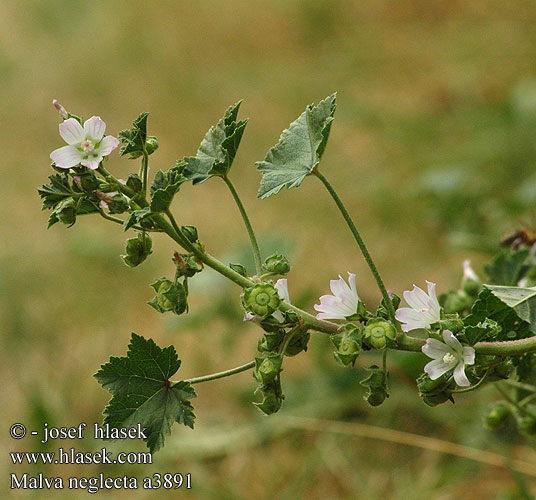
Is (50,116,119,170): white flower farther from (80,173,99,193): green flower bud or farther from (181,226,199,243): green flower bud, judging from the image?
(181,226,199,243): green flower bud

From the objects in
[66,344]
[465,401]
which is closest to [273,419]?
[465,401]

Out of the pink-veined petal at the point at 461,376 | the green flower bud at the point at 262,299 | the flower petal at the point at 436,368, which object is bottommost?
the pink-veined petal at the point at 461,376

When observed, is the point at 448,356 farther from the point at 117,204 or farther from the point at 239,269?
the point at 117,204

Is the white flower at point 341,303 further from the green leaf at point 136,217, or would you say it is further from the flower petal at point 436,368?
the green leaf at point 136,217

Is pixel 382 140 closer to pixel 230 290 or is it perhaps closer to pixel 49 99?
pixel 230 290

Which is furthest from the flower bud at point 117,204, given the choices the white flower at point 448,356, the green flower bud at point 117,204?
the white flower at point 448,356

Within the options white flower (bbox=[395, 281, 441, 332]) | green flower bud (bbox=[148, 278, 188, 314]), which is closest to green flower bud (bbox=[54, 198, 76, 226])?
green flower bud (bbox=[148, 278, 188, 314])
